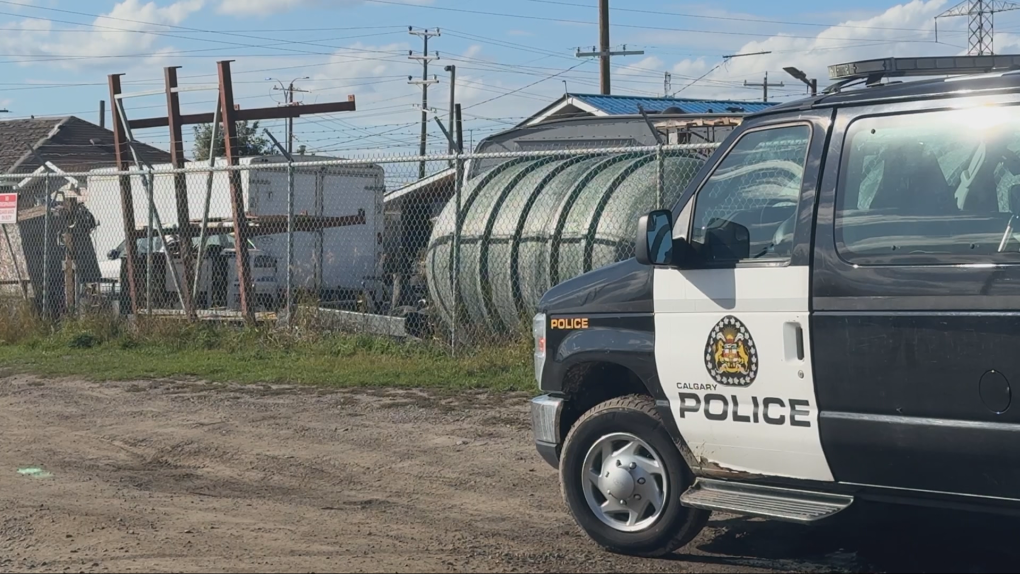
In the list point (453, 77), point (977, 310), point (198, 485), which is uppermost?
point (453, 77)

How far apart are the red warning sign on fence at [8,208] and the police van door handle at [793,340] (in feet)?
46.3

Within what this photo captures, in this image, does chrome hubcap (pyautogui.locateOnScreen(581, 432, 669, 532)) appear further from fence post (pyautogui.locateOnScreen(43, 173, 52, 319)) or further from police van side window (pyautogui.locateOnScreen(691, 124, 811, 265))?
fence post (pyautogui.locateOnScreen(43, 173, 52, 319))

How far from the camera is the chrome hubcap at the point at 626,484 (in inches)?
228

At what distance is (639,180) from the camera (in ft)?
38.8

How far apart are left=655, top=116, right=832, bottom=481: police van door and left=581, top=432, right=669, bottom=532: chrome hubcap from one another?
29 centimetres

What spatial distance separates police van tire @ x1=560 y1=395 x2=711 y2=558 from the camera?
18.7 ft

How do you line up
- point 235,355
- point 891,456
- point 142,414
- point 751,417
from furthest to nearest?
point 235,355 < point 142,414 < point 751,417 < point 891,456

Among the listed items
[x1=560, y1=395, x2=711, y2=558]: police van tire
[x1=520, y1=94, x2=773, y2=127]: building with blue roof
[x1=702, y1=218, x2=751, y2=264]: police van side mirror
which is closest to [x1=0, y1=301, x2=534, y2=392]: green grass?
[x1=560, y1=395, x2=711, y2=558]: police van tire

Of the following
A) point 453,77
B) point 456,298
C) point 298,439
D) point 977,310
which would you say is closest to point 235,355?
point 456,298

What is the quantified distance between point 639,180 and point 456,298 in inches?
91.8

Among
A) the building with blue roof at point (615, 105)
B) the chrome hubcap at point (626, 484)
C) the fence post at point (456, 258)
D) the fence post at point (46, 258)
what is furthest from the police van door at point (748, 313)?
the building with blue roof at point (615, 105)

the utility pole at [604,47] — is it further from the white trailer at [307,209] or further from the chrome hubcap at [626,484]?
the chrome hubcap at [626,484]

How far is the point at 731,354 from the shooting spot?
538 cm

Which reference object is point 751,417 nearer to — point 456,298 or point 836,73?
point 836,73
